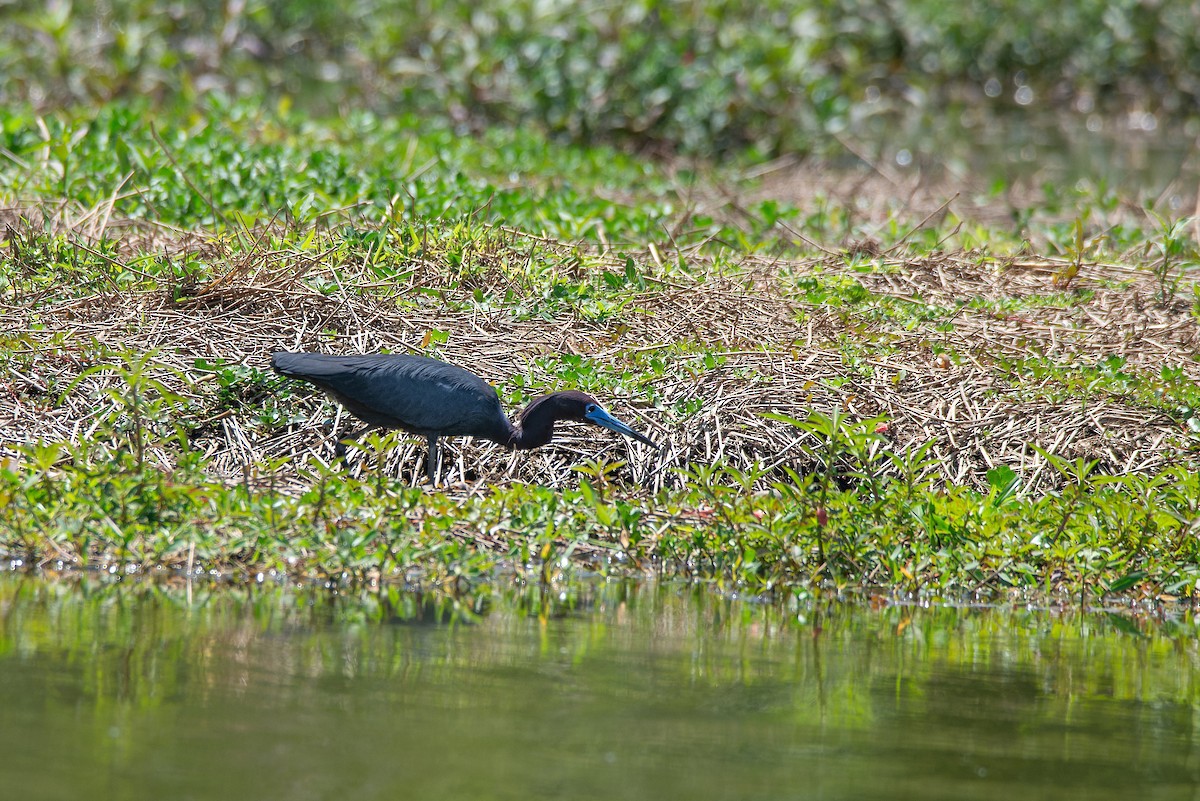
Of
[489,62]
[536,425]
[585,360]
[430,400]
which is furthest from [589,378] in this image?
[489,62]

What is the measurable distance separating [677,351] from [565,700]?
4.04 m

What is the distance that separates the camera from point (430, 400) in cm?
702

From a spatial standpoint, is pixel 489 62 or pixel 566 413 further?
pixel 489 62

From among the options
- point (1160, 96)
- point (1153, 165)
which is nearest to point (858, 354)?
point (1153, 165)

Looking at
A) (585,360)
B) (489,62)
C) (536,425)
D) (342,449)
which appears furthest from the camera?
(489,62)

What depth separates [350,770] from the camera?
12.2 ft

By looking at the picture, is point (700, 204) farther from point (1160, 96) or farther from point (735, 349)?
point (1160, 96)

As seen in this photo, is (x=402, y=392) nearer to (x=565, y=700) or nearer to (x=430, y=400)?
(x=430, y=400)

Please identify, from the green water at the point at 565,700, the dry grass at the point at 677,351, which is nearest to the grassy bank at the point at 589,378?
the dry grass at the point at 677,351

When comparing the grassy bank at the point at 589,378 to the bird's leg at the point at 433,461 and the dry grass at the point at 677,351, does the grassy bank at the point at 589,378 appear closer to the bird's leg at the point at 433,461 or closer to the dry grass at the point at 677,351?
the dry grass at the point at 677,351

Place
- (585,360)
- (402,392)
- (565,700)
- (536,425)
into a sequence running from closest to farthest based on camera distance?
(565,700) < (402,392) < (536,425) < (585,360)

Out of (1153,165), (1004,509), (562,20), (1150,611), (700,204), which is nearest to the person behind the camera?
(1150,611)

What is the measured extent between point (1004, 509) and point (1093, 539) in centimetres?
38

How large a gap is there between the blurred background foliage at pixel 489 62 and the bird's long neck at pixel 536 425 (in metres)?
7.96
